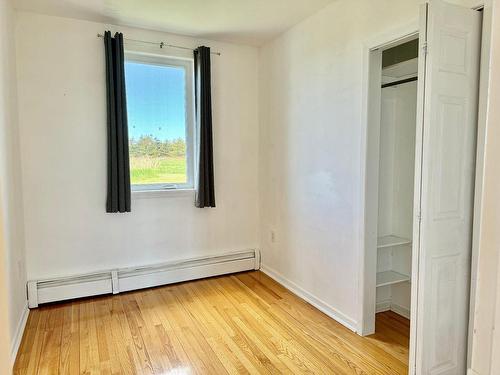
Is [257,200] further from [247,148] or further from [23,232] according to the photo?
[23,232]

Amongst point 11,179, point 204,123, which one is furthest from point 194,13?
point 11,179

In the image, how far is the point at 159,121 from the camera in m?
3.53

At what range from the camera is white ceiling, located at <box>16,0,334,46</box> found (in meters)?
2.75

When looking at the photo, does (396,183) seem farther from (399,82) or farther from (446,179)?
(446,179)

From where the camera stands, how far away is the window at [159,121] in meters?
3.42

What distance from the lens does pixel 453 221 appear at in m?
1.79

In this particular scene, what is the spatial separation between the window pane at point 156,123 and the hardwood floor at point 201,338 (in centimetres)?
123

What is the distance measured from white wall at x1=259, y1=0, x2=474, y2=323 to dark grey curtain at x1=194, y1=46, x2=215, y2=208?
638 mm

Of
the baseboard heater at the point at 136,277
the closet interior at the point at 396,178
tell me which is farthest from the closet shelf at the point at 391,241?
the baseboard heater at the point at 136,277

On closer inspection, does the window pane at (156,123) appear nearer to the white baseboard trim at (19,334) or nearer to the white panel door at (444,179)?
the white baseboard trim at (19,334)

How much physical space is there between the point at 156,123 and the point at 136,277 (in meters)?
1.57

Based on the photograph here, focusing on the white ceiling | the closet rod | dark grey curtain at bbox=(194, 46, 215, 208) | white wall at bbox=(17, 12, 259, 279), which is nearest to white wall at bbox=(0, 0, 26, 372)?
white wall at bbox=(17, 12, 259, 279)

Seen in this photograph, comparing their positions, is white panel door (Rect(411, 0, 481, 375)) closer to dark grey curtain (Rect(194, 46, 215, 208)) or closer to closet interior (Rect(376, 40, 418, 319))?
closet interior (Rect(376, 40, 418, 319))

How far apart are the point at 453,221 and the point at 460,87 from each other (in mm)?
688
